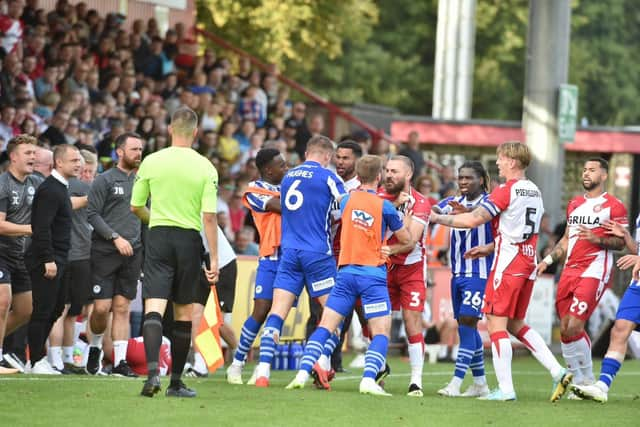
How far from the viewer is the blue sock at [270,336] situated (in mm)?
12578

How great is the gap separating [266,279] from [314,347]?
1286 mm

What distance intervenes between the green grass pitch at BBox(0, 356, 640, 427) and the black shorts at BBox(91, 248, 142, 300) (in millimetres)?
1069

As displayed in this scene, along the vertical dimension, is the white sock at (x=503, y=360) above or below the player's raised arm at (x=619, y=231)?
below

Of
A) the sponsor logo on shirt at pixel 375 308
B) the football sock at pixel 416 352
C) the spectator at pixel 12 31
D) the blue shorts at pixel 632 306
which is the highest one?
the spectator at pixel 12 31

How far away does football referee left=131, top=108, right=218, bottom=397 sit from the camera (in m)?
10.9

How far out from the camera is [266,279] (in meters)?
13.2

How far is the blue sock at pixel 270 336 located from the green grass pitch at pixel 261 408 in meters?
0.38

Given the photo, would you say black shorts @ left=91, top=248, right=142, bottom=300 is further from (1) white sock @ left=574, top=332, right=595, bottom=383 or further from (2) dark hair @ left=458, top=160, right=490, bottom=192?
(1) white sock @ left=574, top=332, right=595, bottom=383

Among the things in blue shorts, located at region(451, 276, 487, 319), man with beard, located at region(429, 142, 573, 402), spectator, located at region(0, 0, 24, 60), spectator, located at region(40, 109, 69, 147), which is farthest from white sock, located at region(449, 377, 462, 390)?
spectator, located at region(0, 0, 24, 60)

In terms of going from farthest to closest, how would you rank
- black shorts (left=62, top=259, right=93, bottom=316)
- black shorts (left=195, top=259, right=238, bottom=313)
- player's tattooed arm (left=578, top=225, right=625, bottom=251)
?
black shorts (left=195, top=259, right=238, bottom=313) → black shorts (left=62, top=259, right=93, bottom=316) → player's tattooed arm (left=578, top=225, right=625, bottom=251)

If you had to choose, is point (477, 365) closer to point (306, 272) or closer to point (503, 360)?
point (503, 360)

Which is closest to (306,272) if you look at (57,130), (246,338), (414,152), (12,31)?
(246,338)

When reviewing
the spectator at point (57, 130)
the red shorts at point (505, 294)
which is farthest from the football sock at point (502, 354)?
the spectator at point (57, 130)

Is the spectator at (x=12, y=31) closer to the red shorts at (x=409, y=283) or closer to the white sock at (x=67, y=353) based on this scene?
the white sock at (x=67, y=353)
